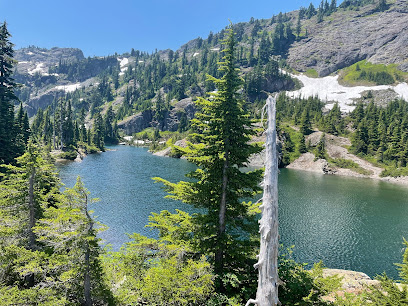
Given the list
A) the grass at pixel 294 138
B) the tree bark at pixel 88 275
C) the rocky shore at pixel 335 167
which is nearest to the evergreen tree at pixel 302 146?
the grass at pixel 294 138

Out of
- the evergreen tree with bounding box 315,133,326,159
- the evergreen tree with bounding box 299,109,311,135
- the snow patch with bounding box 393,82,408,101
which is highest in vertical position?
the snow patch with bounding box 393,82,408,101

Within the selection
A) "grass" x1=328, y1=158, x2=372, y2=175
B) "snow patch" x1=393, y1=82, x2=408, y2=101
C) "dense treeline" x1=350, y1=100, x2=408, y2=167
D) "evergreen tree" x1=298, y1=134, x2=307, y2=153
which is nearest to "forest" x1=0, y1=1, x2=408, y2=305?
"grass" x1=328, y1=158, x2=372, y2=175

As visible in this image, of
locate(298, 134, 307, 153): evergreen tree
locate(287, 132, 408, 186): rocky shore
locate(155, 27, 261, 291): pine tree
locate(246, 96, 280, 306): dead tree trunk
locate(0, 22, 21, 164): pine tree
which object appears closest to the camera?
locate(246, 96, 280, 306): dead tree trunk

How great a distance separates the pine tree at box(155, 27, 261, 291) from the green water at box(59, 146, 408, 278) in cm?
1919

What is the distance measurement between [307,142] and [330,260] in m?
104

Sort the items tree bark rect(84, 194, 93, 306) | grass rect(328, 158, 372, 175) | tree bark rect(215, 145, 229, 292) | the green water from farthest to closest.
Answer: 1. grass rect(328, 158, 372, 175)
2. the green water
3. tree bark rect(215, 145, 229, 292)
4. tree bark rect(84, 194, 93, 306)

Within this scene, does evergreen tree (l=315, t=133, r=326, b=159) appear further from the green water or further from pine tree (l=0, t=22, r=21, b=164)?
pine tree (l=0, t=22, r=21, b=164)

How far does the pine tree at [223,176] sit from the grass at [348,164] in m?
106

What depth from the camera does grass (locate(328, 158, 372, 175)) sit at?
101 m

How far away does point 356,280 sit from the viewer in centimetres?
2267

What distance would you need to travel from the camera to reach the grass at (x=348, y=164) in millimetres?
100875

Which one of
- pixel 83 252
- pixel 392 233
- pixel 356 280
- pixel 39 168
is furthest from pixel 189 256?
pixel 392 233

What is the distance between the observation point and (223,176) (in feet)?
50.7

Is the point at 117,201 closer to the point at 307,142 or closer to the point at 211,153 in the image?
the point at 211,153
